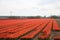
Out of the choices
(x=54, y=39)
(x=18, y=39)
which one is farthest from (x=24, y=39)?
(x=54, y=39)

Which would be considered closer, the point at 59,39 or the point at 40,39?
the point at 40,39

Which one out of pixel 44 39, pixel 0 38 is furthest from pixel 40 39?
pixel 0 38

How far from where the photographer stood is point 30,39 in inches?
370

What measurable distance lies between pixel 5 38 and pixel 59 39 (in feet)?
11.3

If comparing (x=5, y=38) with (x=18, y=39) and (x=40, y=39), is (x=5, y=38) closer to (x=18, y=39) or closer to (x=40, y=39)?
(x=18, y=39)

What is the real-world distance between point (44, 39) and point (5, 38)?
2135 mm

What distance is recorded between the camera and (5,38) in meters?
9.30

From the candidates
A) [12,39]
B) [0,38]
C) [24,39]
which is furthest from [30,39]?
[0,38]

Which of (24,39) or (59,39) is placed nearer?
(24,39)

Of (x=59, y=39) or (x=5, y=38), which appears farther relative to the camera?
(x=59, y=39)

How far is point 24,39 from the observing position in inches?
364

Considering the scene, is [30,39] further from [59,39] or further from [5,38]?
[59,39]

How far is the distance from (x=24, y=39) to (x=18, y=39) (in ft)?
1.12

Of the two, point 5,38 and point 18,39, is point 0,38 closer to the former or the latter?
point 5,38
